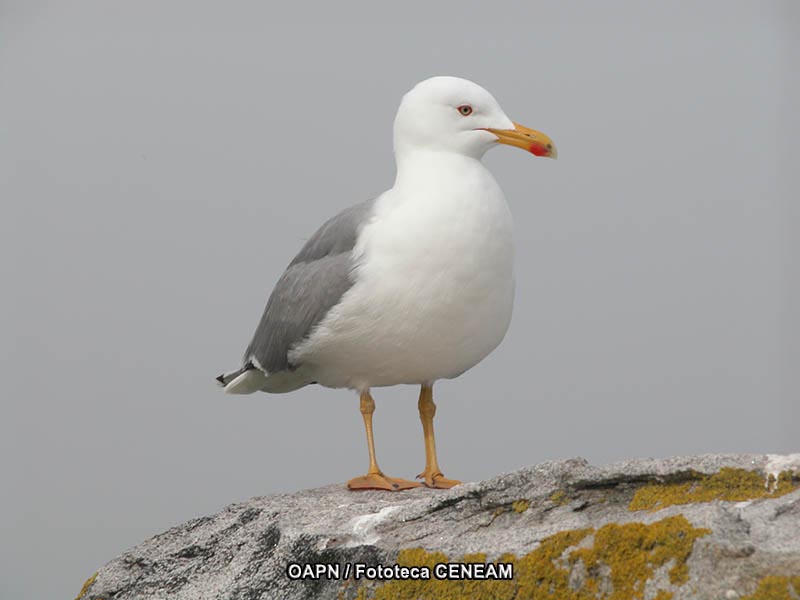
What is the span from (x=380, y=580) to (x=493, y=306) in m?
2.13

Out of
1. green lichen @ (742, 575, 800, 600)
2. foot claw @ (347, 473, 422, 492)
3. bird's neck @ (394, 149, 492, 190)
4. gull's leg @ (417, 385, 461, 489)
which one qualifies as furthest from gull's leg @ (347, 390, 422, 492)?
green lichen @ (742, 575, 800, 600)

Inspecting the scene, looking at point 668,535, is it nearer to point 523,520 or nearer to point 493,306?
point 523,520

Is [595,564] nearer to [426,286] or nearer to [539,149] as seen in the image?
[426,286]

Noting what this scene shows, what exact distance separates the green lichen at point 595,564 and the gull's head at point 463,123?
9.31 ft

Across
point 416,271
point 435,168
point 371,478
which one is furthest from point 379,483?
point 435,168

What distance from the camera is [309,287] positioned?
6.80 m

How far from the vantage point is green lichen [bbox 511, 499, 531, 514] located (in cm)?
500

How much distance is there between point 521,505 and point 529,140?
8.26 ft

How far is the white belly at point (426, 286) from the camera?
640 cm

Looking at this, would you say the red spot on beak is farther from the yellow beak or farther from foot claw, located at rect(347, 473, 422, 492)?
foot claw, located at rect(347, 473, 422, 492)

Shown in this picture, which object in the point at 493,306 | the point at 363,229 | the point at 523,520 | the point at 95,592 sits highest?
the point at 363,229

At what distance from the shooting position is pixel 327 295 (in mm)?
6652

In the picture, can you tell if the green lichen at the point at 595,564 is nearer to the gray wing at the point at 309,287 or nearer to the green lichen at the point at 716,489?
the green lichen at the point at 716,489

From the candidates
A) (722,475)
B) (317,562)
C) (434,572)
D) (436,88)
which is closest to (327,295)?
(436,88)
